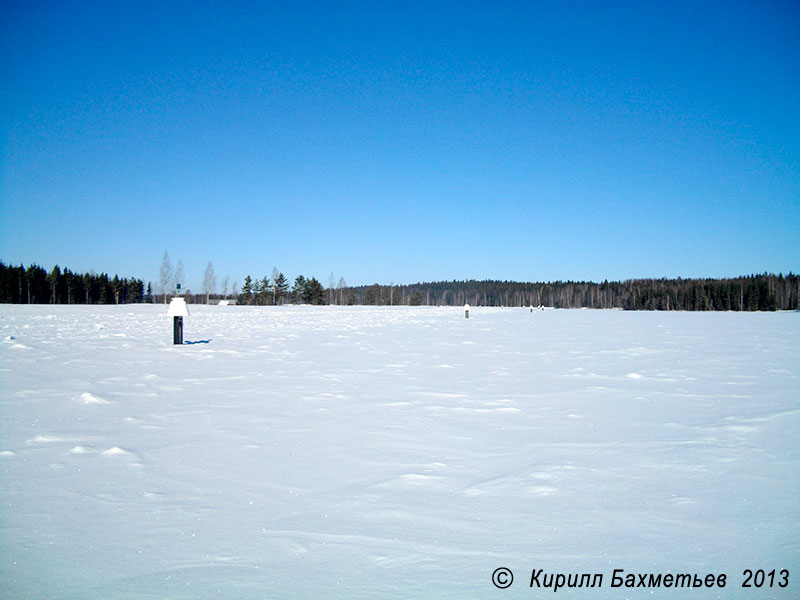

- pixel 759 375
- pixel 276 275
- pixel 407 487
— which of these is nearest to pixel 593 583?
pixel 407 487

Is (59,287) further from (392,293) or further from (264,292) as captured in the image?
(392,293)

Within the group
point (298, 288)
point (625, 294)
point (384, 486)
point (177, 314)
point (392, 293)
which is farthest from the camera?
point (625, 294)

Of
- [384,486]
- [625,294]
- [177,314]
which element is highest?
[625,294]

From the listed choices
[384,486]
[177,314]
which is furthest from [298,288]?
[384,486]

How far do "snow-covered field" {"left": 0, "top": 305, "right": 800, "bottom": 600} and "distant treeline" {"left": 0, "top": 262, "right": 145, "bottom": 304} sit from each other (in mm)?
65890

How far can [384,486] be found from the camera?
3004mm

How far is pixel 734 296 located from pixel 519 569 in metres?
105

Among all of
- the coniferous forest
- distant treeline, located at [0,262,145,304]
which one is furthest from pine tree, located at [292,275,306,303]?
distant treeline, located at [0,262,145,304]

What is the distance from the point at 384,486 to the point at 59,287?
81954 mm

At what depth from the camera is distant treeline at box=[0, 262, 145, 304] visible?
61.5 meters

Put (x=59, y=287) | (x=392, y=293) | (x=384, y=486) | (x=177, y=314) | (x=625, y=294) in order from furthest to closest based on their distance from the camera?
(x=625, y=294) → (x=392, y=293) → (x=59, y=287) → (x=177, y=314) → (x=384, y=486)

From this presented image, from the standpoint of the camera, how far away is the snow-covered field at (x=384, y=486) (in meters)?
2.08

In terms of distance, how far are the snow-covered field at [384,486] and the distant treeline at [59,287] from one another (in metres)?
65.9

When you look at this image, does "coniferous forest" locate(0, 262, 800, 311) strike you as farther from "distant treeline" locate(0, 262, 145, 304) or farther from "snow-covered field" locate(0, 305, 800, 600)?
"snow-covered field" locate(0, 305, 800, 600)
